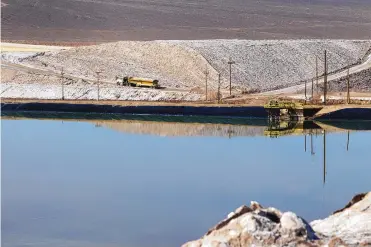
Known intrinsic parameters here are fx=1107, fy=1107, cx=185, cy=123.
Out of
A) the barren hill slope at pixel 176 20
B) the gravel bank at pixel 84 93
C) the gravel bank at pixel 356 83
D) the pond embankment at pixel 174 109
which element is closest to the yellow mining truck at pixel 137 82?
the gravel bank at pixel 84 93

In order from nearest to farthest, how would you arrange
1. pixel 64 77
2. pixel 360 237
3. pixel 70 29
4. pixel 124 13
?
pixel 360 237 < pixel 64 77 < pixel 70 29 < pixel 124 13

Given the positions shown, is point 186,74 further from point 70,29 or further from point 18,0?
point 18,0

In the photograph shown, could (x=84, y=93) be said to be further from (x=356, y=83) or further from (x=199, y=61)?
(x=356, y=83)

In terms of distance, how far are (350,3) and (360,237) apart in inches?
3270

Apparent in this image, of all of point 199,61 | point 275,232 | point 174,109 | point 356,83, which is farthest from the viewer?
point 199,61

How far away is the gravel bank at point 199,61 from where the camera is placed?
45.7m

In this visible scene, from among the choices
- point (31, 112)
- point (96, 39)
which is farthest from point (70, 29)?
point (31, 112)

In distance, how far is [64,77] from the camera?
4434 centimetres

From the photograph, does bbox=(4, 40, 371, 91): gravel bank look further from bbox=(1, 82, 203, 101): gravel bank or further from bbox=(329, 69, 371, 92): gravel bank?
bbox=(1, 82, 203, 101): gravel bank

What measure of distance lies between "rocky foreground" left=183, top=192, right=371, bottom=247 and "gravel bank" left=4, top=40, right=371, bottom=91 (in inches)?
1287

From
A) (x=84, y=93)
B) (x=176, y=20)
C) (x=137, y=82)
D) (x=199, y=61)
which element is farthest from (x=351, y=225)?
(x=176, y=20)

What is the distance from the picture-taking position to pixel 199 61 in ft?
155

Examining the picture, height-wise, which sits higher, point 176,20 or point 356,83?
point 176,20

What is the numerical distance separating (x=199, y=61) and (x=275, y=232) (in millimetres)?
37194
